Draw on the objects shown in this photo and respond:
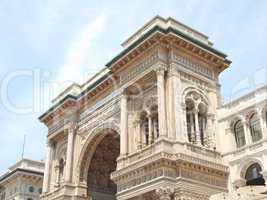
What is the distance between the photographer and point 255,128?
79.9 feet

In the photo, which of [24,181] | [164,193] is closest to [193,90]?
[164,193]

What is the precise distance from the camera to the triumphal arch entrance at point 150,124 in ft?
77.6

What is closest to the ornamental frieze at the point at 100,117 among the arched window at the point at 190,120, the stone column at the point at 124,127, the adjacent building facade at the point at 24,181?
the stone column at the point at 124,127

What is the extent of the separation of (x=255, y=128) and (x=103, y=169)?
15.0m

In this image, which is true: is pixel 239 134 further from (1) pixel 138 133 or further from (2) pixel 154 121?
(1) pixel 138 133

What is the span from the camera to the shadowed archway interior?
33.8 meters

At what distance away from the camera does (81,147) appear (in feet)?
108

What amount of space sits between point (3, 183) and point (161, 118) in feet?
115

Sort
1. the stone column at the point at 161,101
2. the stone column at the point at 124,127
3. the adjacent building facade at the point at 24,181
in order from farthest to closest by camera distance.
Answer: the adjacent building facade at the point at 24,181 → the stone column at the point at 124,127 → the stone column at the point at 161,101

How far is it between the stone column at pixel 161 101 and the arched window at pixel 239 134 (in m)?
4.50

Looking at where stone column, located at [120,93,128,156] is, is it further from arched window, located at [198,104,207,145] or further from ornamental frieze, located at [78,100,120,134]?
arched window, located at [198,104,207,145]

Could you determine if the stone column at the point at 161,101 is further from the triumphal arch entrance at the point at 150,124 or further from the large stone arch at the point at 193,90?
the large stone arch at the point at 193,90

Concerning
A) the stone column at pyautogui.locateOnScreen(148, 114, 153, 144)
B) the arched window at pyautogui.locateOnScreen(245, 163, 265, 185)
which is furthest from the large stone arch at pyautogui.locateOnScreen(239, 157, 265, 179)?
the stone column at pyautogui.locateOnScreen(148, 114, 153, 144)

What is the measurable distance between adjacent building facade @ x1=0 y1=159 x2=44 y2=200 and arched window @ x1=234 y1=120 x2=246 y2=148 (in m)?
31.3
